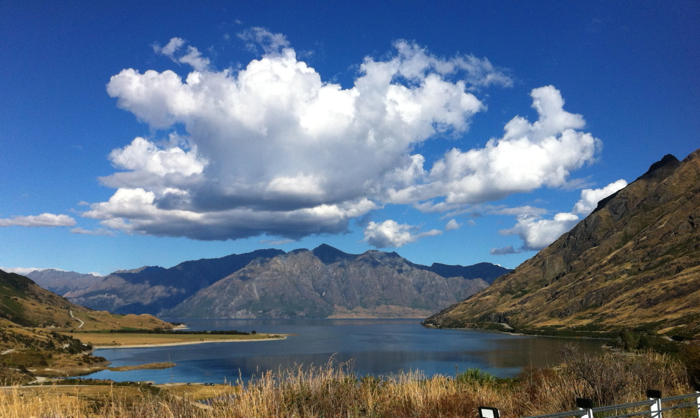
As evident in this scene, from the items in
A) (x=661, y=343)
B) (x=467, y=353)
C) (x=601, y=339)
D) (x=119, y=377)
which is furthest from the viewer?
(x=601, y=339)

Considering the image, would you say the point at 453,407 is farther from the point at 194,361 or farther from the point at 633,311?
the point at 633,311

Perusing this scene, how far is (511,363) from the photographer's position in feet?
336

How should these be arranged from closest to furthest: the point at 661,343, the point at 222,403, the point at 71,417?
the point at 71,417 → the point at 222,403 → the point at 661,343

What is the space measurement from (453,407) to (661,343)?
361 feet

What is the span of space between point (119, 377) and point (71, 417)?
8763 centimetres

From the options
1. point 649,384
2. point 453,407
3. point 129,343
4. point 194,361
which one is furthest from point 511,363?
point 129,343

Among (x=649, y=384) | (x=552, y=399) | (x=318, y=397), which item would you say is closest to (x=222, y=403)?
(x=318, y=397)

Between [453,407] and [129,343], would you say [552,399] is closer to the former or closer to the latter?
[453,407]

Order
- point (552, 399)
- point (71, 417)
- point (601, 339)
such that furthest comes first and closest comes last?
point (601, 339), point (552, 399), point (71, 417)

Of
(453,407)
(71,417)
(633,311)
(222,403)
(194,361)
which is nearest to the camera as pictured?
(71,417)

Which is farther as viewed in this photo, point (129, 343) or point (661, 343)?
point (129, 343)

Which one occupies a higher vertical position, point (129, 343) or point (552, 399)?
point (552, 399)

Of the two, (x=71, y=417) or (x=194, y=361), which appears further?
(x=194, y=361)

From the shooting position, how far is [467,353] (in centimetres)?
12850
